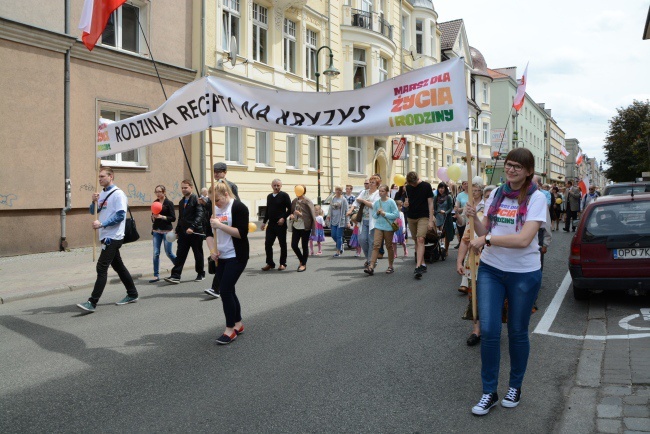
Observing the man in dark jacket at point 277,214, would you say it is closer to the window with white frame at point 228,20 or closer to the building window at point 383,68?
the window with white frame at point 228,20

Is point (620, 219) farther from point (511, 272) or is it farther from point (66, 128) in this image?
point (66, 128)

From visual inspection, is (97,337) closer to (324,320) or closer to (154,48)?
(324,320)

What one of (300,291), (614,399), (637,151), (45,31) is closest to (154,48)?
(45,31)

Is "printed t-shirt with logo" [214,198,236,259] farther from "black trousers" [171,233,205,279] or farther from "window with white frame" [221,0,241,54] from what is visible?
"window with white frame" [221,0,241,54]

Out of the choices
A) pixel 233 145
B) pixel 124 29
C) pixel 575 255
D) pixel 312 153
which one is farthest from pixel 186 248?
pixel 312 153

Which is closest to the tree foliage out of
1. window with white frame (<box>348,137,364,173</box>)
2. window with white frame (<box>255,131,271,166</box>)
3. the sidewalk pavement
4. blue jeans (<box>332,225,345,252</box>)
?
window with white frame (<box>348,137,364,173</box>)

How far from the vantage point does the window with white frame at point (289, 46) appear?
907 inches

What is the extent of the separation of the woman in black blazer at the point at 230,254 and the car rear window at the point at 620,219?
15.1 ft

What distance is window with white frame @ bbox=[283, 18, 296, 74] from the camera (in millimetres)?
23047

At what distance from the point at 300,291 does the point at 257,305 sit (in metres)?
1.21

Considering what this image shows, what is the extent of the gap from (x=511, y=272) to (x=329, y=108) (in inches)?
116

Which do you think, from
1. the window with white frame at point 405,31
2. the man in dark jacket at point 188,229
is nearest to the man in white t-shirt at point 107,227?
the man in dark jacket at point 188,229

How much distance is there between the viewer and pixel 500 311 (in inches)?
158

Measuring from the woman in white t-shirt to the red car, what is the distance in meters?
3.80
